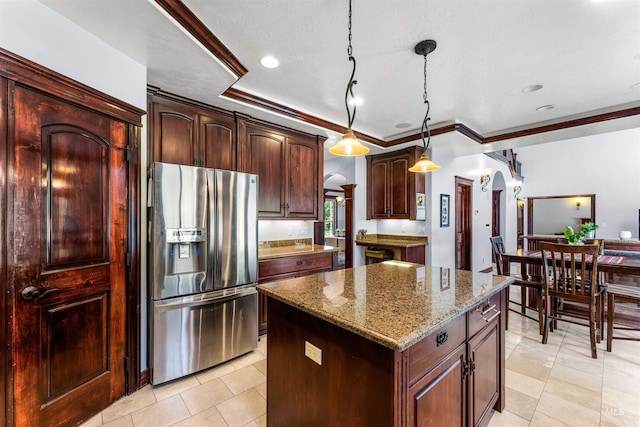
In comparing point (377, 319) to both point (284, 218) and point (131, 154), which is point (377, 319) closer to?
point (131, 154)

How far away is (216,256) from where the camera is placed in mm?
2512

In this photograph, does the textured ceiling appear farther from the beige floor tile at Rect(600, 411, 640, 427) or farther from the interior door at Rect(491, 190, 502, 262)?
the interior door at Rect(491, 190, 502, 262)

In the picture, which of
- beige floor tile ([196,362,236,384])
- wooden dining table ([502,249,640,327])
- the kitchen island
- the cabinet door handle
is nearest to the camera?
the kitchen island

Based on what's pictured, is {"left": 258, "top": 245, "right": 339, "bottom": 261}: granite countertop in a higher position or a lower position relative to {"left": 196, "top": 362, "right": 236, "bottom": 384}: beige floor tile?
higher

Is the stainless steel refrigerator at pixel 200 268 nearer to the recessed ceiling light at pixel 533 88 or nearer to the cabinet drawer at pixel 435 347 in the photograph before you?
the cabinet drawer at pixel 435 347

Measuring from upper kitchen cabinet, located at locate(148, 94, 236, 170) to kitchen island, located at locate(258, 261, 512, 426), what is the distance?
1.75 metres

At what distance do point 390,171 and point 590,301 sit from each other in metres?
3.15

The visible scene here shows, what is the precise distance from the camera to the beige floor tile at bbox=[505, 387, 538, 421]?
6.34 ft

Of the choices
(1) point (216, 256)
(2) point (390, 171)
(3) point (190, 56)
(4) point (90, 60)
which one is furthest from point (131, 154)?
(2) point (390, 171)

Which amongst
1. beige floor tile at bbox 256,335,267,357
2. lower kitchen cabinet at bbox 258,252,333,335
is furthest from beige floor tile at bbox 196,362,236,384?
lower kitchen cabinet at bbox 258,252,333,335

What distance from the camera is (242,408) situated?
202 centimetres

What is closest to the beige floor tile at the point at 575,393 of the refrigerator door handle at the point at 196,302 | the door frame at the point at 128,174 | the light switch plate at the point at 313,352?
the light switch plate at the point at 313,352

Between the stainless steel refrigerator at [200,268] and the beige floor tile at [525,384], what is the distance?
2268 millimetres

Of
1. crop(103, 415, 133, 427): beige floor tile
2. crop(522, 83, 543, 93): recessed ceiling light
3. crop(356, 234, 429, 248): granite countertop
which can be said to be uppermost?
crop(522, 83, 543, 93): recessed ceiling light
